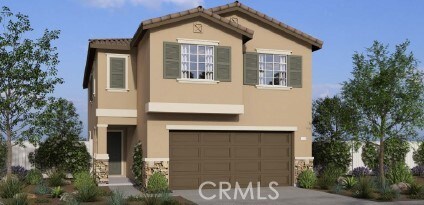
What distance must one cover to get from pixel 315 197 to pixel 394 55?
7.21 meters

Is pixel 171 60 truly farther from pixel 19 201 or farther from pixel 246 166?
pixel 19 201

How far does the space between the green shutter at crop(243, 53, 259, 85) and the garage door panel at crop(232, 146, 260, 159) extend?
8.50 ft

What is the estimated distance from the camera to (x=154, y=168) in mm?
18344

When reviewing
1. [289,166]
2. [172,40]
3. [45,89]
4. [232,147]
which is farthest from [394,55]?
[45,89]

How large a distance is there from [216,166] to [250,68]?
13.5 feet

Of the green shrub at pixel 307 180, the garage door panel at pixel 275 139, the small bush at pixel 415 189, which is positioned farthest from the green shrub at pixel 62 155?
the small bush at pixel 415 189

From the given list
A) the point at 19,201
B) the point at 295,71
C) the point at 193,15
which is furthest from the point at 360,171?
the point at 19,201

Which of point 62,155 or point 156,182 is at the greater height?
point 62,155

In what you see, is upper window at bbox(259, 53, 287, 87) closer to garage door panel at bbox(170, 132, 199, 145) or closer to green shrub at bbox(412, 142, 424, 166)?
garage door panel at bbox(170, 132, 199, 145)

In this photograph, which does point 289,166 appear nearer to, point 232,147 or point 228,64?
point 232,147

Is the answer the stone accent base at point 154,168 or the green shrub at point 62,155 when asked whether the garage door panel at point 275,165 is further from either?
the green shrub at point 62,155

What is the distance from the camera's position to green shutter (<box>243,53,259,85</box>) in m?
19.9

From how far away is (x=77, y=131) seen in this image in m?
25.7

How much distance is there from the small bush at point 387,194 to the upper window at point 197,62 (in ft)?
23.4
